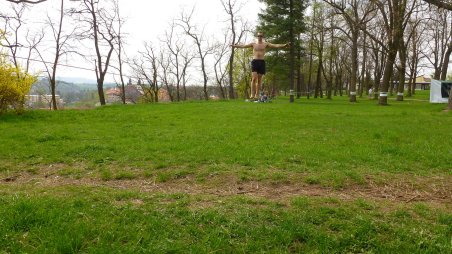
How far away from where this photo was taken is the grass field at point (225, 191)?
9.86ft

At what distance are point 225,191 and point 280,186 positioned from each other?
2.63 ft

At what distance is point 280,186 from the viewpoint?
180 inches

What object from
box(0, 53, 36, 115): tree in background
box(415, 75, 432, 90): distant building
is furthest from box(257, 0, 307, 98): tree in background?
box(415, 75, 432, 90): distant building

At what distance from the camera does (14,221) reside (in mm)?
3207

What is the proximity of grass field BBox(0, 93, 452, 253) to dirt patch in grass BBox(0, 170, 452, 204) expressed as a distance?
2 cm

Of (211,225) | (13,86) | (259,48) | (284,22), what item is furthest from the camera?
(284,22)

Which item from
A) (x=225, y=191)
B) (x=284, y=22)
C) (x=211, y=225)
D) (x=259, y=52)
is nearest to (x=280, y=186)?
Answer: (x=225, y=191)

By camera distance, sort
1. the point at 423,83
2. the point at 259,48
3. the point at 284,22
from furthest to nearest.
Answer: the point at 423,83, the point at 284,22, the point at 259,48

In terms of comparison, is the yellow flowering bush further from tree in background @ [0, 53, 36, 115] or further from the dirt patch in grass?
the dirt patch in grass

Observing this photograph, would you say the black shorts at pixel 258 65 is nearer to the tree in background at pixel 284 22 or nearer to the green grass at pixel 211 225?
the tree in background at pixel 284 22

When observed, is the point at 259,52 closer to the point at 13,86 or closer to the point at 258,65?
the point at 258,65

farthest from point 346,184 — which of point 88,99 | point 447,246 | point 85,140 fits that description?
point 88,99

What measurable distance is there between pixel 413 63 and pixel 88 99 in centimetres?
4127

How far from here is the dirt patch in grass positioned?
4.24 meters
